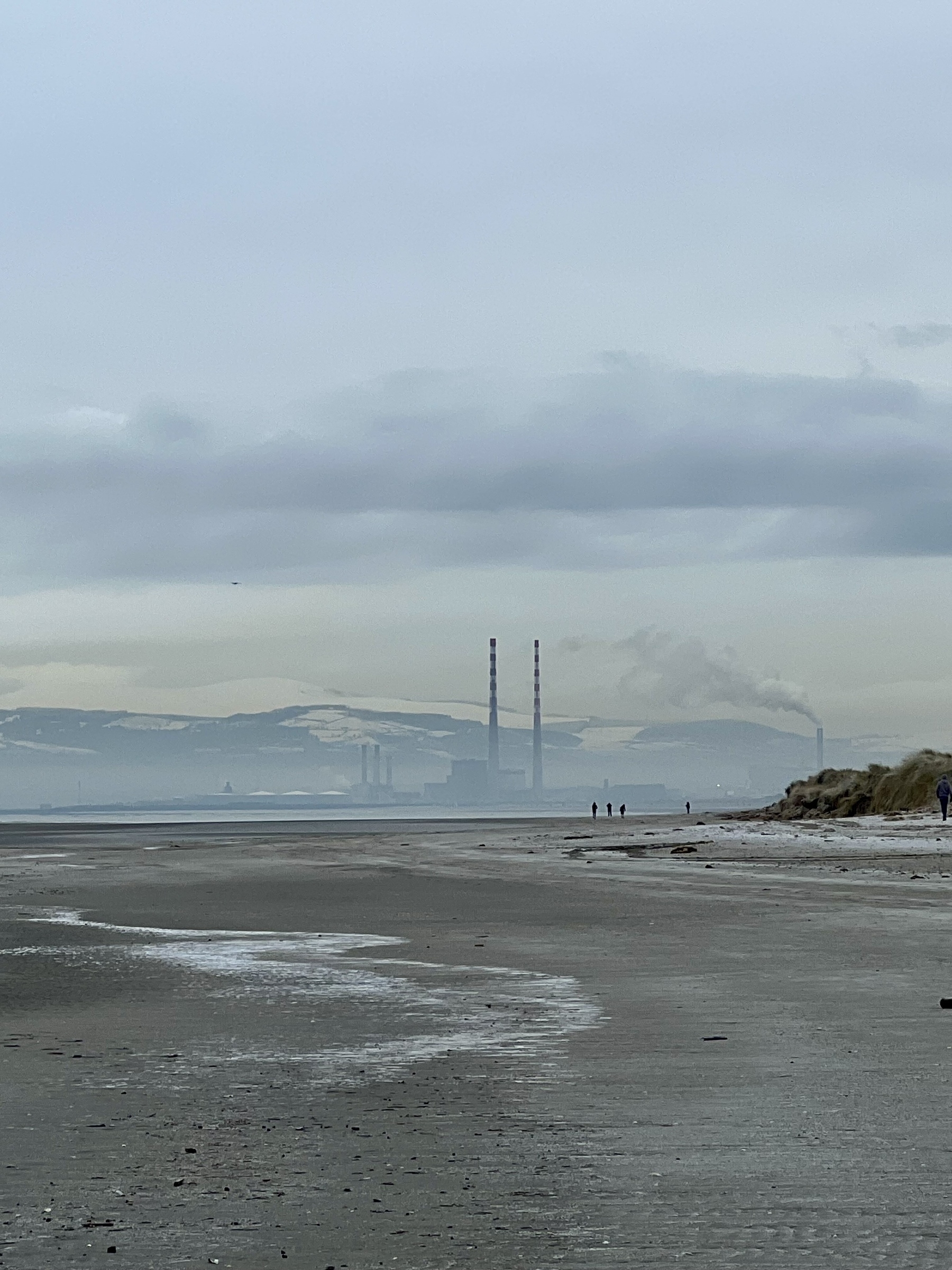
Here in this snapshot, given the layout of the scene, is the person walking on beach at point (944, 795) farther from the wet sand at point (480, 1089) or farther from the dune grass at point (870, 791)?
the wet sand at point (480, 1089)

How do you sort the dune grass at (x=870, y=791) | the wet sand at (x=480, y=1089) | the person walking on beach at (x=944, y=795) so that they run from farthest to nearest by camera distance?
the dune grass at (x=870, y=791) < the person walking on beach at (x=944, y=795) < the wet sand at (x=480, y=1089)

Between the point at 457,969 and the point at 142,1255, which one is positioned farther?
the point at 457,969

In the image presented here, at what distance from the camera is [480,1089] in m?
9.83

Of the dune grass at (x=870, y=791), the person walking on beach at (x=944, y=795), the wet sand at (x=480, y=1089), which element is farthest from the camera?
the dune grass at (x=870, y=791)

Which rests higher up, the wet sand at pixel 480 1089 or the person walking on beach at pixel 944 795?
the person walking on beach at pixel 944 795

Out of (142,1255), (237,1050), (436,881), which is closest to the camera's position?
(142,1255)

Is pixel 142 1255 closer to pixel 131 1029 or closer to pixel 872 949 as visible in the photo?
pixel 131 1029

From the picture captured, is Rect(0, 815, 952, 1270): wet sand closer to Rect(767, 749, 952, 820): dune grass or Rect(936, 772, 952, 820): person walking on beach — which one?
Rect(936, 772, 952, 820): person walking on beach

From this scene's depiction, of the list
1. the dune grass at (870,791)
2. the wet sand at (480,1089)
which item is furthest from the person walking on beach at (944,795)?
the wet sand at (480,1089)

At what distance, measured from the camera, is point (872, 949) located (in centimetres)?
1781

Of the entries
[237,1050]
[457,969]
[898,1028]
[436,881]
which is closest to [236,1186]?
[237,1050]

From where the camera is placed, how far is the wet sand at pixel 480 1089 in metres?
6.68

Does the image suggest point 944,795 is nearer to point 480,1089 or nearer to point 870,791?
point 870,791

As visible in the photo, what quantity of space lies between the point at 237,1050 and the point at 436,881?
21.8 m
